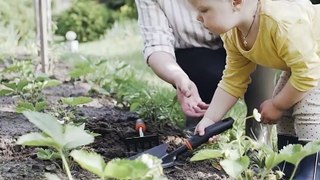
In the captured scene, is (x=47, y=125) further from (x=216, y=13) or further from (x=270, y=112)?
(x=270, y=112)

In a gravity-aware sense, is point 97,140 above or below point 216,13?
below

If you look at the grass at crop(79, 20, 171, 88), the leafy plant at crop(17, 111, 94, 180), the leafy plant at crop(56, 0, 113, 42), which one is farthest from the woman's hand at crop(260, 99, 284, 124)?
the leafy plant at crop(56, 0, 113, 42)

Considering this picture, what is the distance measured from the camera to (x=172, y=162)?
1.95m

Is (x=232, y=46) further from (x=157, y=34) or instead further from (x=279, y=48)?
(x=157, y=34)

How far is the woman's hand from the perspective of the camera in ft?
6.45

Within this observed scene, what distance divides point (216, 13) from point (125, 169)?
607 mm

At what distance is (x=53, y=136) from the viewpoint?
1425 millimetres

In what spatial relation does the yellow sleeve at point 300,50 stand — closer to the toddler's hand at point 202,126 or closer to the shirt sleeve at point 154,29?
the toddler's hand at point 202,126

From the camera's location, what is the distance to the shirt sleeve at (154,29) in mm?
2391

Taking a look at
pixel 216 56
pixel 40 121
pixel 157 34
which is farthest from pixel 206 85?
pixel 40 121

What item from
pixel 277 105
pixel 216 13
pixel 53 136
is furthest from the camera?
pixel 277 105

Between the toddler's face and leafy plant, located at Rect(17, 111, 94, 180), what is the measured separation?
0.48m

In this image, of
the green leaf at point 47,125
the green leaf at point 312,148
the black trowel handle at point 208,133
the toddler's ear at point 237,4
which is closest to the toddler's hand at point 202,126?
the black trowel handle at point 208,133

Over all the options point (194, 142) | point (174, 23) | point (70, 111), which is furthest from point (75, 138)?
point (174, 23)
